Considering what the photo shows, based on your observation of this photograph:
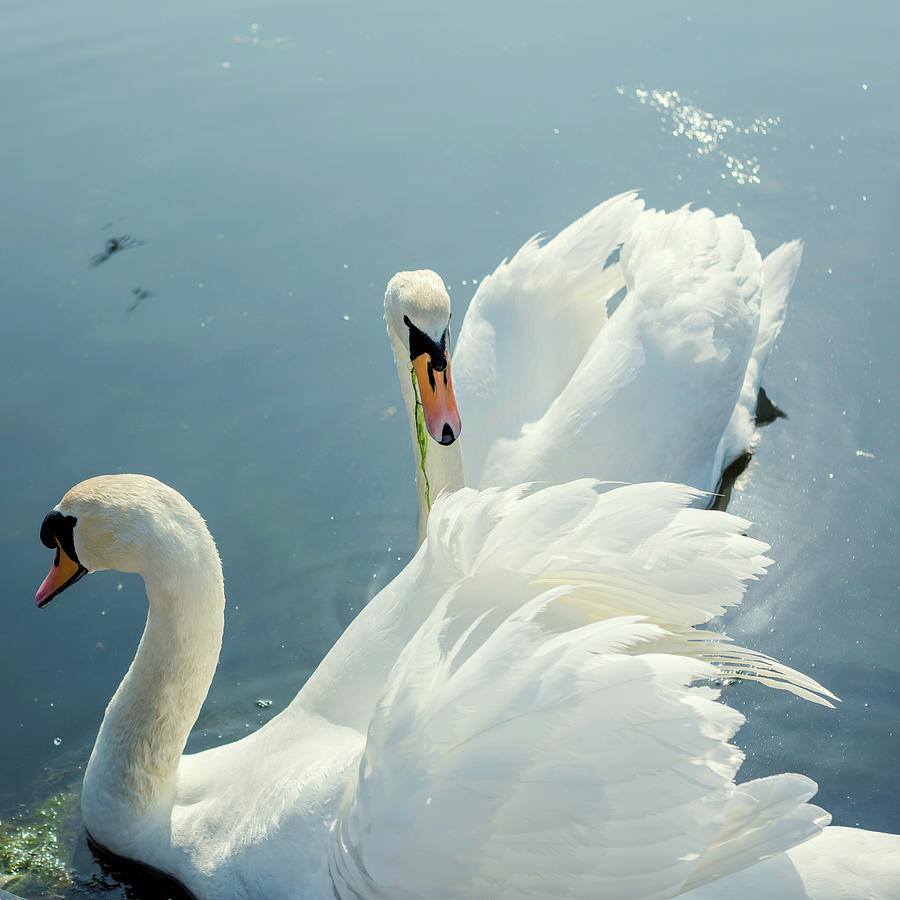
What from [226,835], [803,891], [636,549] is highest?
[636,549]

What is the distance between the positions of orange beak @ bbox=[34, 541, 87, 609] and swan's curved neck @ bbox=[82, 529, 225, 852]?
31 cm

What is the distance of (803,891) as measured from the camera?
3.12 metres

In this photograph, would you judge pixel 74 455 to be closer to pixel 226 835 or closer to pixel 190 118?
pixel 226 835

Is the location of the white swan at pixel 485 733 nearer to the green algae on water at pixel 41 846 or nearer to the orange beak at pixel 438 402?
the green algae on water at pixel 41 846

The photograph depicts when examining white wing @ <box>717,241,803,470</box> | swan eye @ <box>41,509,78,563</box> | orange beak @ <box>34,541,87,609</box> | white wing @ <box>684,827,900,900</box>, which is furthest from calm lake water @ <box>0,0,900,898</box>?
white wing @ <box>684,827,900,900</box>

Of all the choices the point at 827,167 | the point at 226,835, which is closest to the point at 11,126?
→ the point at 827,167

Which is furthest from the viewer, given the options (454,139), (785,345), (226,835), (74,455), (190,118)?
(190,118)

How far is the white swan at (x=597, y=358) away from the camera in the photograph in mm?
5152

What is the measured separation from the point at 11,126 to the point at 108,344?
3.24m

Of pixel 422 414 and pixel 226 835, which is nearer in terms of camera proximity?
pixel 226 835

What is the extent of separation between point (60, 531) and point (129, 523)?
0.30m

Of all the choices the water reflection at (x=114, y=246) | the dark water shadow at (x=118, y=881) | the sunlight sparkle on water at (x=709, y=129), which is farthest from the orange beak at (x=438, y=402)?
the sunlight sparkle on water at (x=709, y=129)

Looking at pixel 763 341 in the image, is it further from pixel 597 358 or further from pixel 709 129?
pixel 709 129

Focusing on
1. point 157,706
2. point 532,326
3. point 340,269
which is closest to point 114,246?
point 340,269
